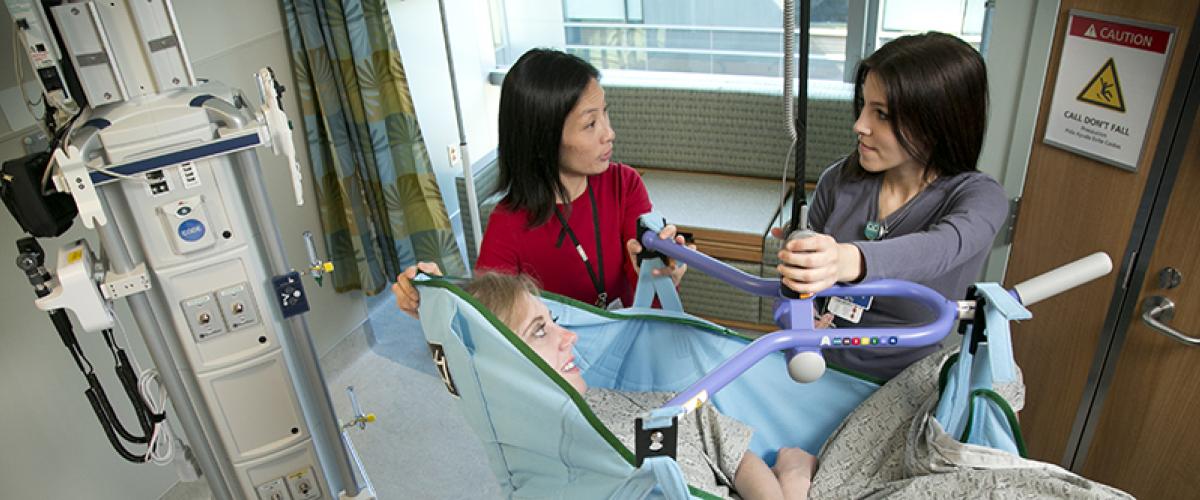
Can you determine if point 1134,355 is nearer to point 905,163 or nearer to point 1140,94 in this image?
point 1140,94

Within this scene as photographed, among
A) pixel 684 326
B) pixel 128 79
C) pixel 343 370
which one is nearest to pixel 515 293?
pixel 684 326

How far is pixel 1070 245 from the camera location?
6.35 ft

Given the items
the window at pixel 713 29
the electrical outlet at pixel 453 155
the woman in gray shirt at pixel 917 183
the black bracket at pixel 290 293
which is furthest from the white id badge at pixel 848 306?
the electrical outlet at pixel 453 155

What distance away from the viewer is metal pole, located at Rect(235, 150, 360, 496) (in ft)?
5.65

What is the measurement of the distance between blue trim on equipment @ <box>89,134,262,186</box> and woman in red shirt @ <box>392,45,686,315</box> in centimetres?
41

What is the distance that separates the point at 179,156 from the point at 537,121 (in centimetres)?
69

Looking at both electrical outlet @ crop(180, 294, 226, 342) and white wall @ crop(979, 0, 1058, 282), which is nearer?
electrical outlet @ crop(180, 294, 226, 342)

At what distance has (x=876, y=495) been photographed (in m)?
1.31

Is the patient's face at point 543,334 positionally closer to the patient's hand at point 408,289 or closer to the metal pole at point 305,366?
the patient's hand at point 408,289

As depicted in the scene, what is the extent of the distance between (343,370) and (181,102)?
1.86 meters

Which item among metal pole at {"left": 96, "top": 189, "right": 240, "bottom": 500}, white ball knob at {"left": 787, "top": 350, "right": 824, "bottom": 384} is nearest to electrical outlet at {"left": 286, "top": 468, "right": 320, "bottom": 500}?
metal pole at {"left": 96, "top": 189, "right": 240, "bottom": 500}

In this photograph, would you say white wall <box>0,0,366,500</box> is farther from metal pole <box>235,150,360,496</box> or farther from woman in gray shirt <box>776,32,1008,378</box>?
woman in gray shirt <box>776,32,1008,378</box>

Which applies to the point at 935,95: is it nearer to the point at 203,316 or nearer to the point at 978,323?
the point at 978,323

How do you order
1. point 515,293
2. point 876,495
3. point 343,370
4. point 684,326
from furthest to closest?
point 343,370 < point 684,326 < point 515,293 < point 876,495
